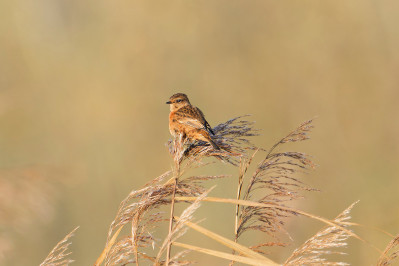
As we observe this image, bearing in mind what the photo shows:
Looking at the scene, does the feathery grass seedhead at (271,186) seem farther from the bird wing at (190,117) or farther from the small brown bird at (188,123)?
the bird wing at (190,117)

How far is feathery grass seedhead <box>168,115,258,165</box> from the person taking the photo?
2673mm

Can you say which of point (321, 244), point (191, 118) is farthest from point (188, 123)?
point (321, 244)

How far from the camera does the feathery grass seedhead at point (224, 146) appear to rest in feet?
8.77

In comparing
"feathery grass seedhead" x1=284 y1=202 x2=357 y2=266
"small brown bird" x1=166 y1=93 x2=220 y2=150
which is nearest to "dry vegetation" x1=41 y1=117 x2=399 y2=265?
"feathery grass seedhead" x1=284 y1=202 x2=357 y2=266

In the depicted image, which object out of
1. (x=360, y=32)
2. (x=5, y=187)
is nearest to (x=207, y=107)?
(x=360, y=32)

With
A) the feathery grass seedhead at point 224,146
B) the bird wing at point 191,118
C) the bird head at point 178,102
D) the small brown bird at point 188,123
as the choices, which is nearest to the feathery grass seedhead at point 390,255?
the feathery grass seedhead at point 224,146

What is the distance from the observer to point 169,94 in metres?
8.45

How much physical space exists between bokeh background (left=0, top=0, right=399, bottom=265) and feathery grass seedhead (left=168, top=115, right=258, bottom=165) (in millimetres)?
1861

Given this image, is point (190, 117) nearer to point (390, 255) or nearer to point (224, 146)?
point (224, 146)

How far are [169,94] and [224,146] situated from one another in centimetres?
554

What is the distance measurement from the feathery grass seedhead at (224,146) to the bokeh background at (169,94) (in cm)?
186

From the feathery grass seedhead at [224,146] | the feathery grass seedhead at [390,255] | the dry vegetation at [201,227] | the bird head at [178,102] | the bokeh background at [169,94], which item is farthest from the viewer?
the bokeh background at [169,94]

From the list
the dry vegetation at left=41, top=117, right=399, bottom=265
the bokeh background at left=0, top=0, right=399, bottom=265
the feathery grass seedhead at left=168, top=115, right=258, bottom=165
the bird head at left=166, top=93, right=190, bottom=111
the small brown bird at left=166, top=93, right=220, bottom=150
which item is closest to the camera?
the dry vegetation at left=41, top=117, right=399, bottom=265

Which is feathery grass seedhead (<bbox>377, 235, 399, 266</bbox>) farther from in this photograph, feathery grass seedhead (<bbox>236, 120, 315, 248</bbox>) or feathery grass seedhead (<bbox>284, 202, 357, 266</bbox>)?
feathery grass seedhead (<bbox>236, 120, 315, 248</bbox>)
